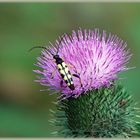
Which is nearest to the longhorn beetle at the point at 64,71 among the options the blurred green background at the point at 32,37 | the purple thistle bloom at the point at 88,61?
the purple thistle bloom at the point at 88,61

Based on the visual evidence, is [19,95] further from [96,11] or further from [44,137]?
[96,11]

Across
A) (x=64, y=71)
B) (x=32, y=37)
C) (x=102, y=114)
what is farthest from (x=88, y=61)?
(x=32, y=37)

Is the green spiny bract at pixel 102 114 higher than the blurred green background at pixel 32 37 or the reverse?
the reverse

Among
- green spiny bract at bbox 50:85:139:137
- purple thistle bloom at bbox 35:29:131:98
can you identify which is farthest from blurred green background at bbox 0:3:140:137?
green spiny bract at bbox 50:85:139:137

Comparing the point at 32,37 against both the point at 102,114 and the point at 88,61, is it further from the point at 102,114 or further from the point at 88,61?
the point at 102,114

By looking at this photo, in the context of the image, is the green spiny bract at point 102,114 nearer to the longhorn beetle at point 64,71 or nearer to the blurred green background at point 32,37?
the longhorn beetle at point 64,71

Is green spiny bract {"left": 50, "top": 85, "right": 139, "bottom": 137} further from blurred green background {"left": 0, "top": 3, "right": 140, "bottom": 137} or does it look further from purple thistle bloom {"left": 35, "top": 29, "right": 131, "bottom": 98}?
blurred green background {"left": 0, "top": 3, "right": 140, "bottom": 137}

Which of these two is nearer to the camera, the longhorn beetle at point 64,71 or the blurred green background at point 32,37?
the longhorn beetle at point 64,71
